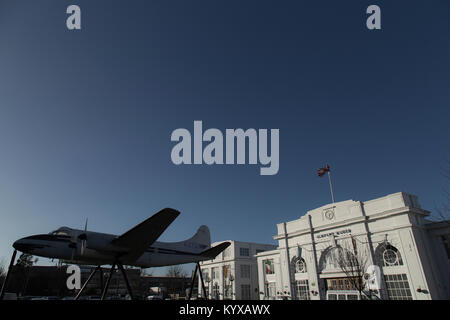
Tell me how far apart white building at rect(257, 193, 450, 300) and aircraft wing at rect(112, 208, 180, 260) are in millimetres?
29777

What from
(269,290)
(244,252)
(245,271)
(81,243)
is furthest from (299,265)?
(81,243)

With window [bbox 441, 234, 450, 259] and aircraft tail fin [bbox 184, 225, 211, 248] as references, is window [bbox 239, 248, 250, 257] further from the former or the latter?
aircraft tail fin [bbox 184, 225, 211, 248]

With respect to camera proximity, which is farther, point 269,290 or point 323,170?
point 269,290

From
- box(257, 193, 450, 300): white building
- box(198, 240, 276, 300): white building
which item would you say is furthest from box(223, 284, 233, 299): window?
box(257, 193, 450, 300): white building

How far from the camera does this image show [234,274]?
63.3 m

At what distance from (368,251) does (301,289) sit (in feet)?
46.7

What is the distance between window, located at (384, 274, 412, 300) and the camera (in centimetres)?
3106

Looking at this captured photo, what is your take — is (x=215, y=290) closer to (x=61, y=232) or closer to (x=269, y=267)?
(x=269, y=267)

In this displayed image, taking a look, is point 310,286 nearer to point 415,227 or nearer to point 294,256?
point 294,256

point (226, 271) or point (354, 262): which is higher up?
point (354, 262)

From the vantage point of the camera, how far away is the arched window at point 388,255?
32812 millimetres

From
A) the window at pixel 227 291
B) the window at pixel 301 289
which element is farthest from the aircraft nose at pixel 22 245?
the window at pixel 227 291
